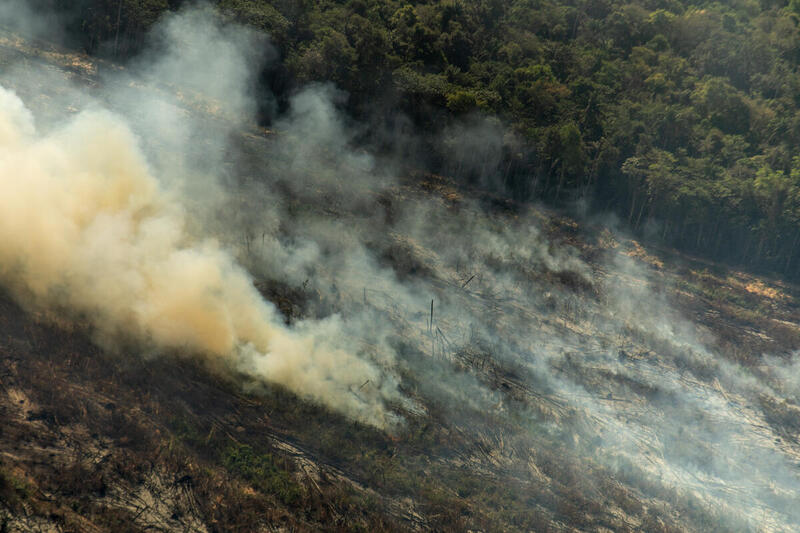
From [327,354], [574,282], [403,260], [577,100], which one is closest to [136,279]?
[327,354]

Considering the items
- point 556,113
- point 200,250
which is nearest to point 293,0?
point 556,113

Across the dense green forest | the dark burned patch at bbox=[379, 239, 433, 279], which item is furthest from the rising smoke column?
the dense green forest

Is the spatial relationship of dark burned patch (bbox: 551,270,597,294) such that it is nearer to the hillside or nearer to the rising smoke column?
the hillside

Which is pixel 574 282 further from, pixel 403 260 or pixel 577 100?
pixel 577 100

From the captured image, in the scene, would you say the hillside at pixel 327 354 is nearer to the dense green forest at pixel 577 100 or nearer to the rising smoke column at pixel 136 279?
the rising smoke column at pixel 136 279

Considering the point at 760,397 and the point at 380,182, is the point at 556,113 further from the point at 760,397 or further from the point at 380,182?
the point at 760,397

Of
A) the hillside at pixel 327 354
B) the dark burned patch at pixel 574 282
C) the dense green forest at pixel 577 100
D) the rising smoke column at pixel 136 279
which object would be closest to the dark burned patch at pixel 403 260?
the hillside at pixel 327 354

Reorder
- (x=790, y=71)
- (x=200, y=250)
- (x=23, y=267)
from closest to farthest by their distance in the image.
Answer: (x=23, y=267) → (x=200, y=250) → (x=790, y=71)

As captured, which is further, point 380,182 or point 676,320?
point 380,182
